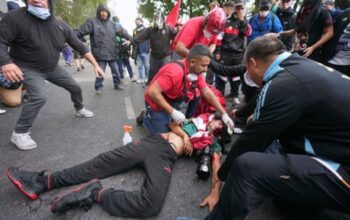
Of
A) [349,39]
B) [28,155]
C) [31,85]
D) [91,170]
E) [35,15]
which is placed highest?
[35,15]

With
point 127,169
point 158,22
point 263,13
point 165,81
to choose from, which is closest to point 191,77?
point 165,81

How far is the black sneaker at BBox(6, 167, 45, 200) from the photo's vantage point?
207 centimetres

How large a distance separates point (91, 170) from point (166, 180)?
0.68 meters

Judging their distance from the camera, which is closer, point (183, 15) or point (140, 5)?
point (183, 15)

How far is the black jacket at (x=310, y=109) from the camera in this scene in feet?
4.66

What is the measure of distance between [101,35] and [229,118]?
11.8 ft

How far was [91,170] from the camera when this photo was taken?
2258 mm

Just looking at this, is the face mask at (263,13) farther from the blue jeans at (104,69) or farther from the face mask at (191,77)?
the blue jeans at (104,69)

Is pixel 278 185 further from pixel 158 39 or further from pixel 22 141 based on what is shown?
pixel 158 39

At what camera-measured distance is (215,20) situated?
3.38 metres

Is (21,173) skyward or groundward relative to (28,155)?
skyward

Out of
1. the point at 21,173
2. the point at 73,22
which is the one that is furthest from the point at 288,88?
the point at 73,22

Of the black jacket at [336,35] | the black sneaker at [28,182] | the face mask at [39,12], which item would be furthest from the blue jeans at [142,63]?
the black sneaker at [28,182]

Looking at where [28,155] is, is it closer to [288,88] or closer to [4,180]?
[4,180]
